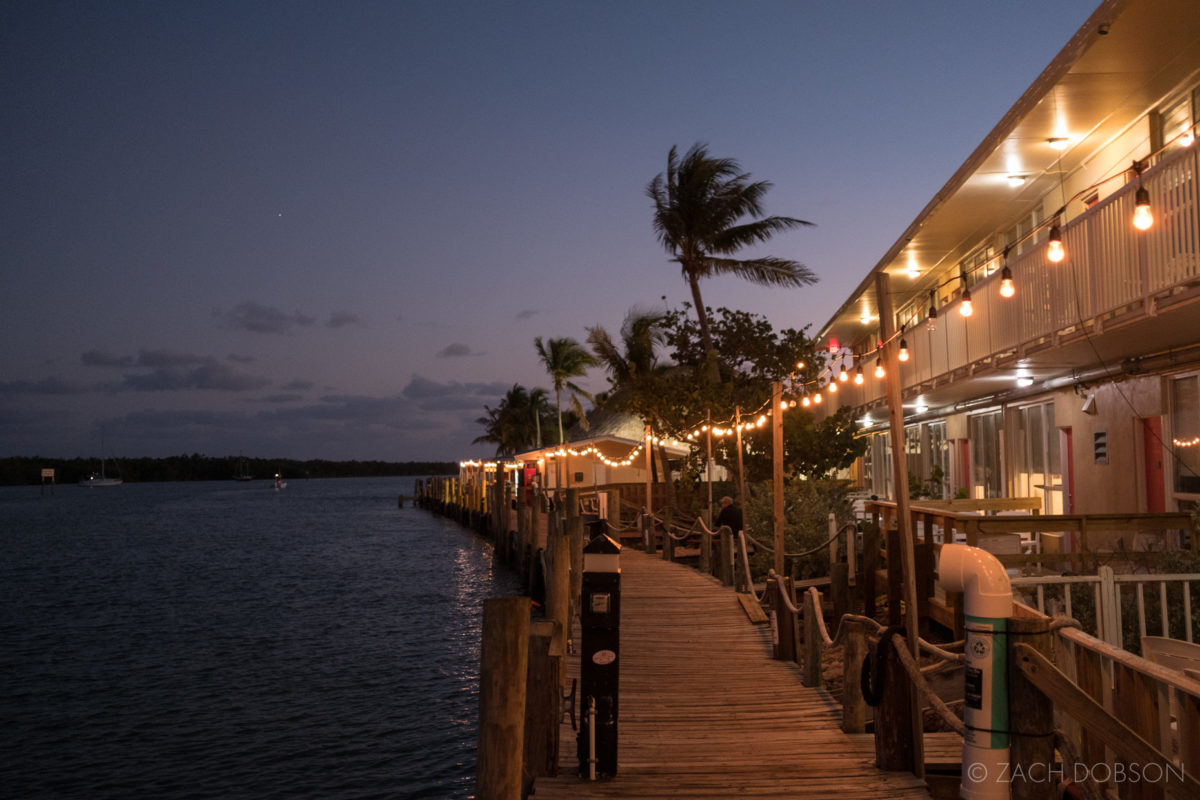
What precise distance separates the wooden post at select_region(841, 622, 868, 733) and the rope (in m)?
1.04

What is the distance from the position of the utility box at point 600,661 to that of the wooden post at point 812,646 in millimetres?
2961

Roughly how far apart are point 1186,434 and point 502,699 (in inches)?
396

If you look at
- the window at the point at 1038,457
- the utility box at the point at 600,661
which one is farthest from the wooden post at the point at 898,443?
the window at the point at 1038,457

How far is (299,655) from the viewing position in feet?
68.8

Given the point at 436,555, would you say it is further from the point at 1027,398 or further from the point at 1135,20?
the point at 1135,20

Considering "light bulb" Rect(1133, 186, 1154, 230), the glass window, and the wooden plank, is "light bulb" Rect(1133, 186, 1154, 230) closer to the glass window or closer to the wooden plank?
the glass window

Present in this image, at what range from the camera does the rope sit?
575cm

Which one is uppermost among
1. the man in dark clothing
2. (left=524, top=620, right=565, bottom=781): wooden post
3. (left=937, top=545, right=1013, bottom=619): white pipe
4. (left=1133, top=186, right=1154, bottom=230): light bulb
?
(left=1133, top=186, right=1154, bottom=230): light bulb

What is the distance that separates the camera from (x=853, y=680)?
7.59m

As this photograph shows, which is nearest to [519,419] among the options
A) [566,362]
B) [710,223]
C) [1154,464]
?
[566,362]

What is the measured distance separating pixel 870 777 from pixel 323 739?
33.4ft

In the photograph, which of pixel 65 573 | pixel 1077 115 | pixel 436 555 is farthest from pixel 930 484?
pixel 65 573

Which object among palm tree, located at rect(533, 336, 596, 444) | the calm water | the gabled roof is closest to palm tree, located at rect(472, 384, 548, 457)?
palm tree, located at rect(533, 336, 596, 444)

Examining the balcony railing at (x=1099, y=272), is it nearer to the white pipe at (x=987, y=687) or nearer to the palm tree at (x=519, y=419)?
the white pipe at (x=987, y=687)
